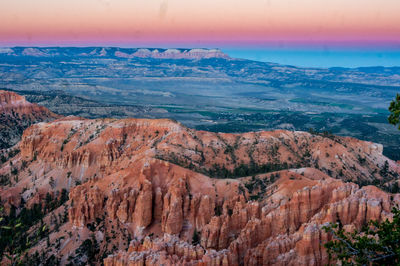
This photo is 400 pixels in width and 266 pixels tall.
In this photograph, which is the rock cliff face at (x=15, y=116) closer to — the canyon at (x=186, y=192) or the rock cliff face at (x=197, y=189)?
the canyon at (x=186, y=192)

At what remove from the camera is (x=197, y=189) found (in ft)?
215

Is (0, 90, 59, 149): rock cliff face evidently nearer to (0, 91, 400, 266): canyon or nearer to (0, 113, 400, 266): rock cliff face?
(0, 91, 400, 266): canyon

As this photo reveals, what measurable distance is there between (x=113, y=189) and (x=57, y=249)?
45.2ft

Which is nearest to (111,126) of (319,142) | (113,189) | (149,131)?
(149,131)

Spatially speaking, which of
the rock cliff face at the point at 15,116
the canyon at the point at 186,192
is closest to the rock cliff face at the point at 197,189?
the canyon at the point at 186,192

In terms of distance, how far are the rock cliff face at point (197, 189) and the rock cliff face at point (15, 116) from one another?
Answer: 175ft

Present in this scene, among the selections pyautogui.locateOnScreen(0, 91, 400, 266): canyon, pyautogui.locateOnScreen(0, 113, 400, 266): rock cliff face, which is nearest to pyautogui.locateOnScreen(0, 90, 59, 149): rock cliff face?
pyautogui.locateOnScreen(0, 91, 400, 266): canyon

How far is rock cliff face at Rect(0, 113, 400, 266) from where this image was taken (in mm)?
45875

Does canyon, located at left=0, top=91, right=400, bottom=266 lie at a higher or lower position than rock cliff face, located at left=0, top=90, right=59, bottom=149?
higher

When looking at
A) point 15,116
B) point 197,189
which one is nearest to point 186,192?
point 197,189

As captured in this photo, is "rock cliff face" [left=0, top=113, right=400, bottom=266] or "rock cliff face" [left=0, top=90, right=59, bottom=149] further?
"rock cliff face" [left=0, top=90, right=59, bottom=149]

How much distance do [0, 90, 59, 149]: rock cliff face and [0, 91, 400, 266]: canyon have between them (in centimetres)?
4488

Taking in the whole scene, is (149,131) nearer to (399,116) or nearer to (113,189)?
(113,189)

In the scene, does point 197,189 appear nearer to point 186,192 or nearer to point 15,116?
point 186,192
